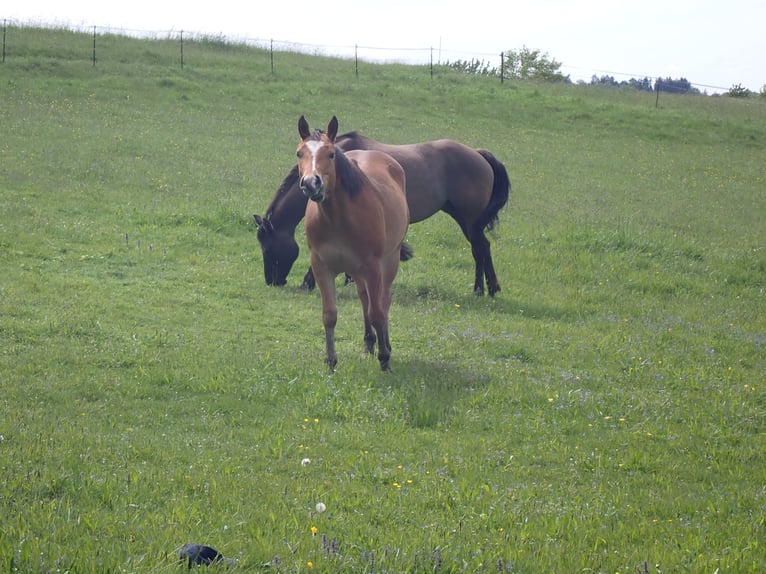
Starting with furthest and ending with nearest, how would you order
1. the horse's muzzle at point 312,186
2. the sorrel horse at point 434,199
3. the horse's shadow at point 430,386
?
the sorrel horse at point 434,199 → the horse's muzzle at point 312,186 → the horse's shadow at point 430,386

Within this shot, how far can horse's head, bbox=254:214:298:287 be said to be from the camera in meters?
13.3

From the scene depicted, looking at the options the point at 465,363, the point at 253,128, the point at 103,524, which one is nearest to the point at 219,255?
the point at 465,363

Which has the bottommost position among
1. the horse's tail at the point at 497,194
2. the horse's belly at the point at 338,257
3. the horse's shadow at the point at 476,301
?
the horse's shadow at the point at 476,301

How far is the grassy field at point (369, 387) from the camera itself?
4.63 meters

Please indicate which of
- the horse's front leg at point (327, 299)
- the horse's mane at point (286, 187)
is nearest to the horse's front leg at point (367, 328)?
the horse's front leg at point (327, 299)

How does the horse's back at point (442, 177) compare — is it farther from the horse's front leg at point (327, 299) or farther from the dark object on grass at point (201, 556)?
the dark object on grass at point (201, 556)

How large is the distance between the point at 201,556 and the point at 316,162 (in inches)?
189

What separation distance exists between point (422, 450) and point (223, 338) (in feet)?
13.1

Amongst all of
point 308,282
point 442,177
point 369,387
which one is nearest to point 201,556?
point 369,387

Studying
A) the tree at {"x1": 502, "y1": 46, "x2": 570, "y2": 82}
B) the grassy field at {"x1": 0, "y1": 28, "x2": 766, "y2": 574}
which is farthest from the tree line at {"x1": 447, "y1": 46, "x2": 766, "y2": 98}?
the grassy field at {"x1": 0, "y1": 28, "x2": 766, "y2": 574}

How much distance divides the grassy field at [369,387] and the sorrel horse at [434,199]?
512 mm

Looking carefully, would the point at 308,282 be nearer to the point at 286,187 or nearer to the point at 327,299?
the point at 286,187

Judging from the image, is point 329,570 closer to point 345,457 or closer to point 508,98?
point 345,457

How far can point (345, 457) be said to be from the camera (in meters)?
6.10
